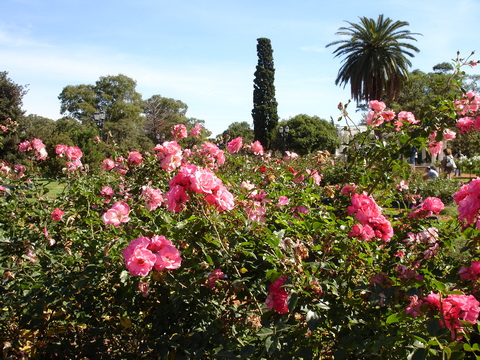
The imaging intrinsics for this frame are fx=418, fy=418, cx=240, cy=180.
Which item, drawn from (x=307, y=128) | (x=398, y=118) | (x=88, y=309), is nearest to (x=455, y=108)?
(x=398, y=118)

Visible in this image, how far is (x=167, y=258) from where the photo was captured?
4.43 ft

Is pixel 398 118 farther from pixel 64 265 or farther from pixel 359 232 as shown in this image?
pixel 64 265

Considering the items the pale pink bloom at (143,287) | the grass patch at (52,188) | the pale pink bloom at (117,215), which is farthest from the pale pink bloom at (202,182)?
the grass patch at (52,188)

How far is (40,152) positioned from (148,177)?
1.00 metres

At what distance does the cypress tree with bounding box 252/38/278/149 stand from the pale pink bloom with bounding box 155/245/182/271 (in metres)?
30.6

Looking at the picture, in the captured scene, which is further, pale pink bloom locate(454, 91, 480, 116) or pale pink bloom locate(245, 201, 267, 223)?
pale pink bloom locate(454, 91, 480, 116)

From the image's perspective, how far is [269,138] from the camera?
32406 mm

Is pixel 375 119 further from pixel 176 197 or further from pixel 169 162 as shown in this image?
pixel 176 197

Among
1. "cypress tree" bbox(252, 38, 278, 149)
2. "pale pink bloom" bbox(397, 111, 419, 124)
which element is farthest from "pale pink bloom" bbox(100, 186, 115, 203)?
"cypress tree" bbox(252, 38, 278, 149)

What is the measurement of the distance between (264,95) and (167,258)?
31.0 meters

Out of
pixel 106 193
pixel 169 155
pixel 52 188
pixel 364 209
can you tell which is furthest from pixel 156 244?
pixel 52 188

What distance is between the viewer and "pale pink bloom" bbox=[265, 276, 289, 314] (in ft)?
4.21

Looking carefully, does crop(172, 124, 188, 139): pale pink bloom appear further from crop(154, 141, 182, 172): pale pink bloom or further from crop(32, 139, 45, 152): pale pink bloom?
crop(154, 141, 182, 172): pale pink bloom

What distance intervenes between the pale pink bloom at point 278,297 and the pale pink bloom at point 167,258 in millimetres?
319
